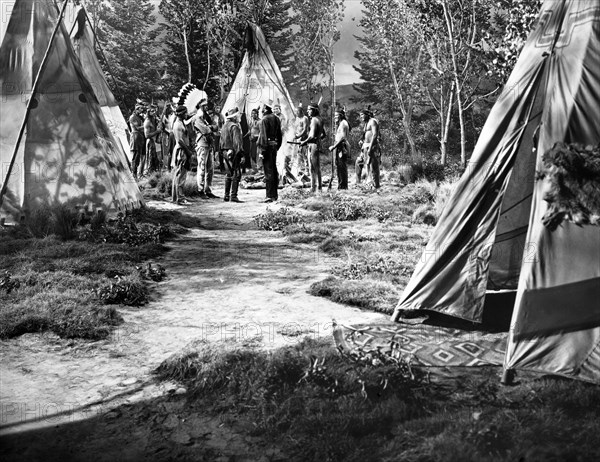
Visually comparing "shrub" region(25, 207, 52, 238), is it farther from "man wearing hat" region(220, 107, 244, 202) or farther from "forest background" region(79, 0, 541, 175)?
"forest background" region(79, 0, 541, 175)

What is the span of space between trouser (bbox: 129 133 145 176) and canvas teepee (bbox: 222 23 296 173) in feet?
14.5

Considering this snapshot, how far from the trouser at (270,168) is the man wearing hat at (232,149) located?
2.29 feet

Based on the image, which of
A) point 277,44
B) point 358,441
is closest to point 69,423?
point 358,441

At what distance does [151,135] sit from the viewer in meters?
20.2

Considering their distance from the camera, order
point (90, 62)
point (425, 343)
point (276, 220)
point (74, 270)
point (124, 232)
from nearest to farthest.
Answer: point (425, 343), point (74, 270), point (124, 232), point (276, 220), point (90, 62)

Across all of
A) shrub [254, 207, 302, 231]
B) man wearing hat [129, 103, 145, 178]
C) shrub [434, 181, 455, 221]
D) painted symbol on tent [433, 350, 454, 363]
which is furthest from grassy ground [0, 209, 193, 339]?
man wearing hat [129, 103, 145, 178]

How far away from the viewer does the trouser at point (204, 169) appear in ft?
52.6

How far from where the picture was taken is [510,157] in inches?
218

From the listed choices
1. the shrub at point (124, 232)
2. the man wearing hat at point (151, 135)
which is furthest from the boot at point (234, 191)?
the man wearing hat at point (151, 135)

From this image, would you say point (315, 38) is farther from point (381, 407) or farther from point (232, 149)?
point (381, 407)

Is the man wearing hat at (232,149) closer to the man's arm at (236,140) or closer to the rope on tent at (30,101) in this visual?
the man's arm at (236,140)

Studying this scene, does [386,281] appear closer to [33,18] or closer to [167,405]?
[167,405]

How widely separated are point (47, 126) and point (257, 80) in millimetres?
12579

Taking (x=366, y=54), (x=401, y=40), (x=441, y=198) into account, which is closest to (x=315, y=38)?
(x=401, y=40)
